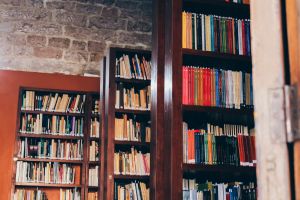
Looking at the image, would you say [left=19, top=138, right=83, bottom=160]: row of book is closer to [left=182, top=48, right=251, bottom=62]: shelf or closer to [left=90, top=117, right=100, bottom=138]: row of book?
[left=90, top=117, right=100, bottom=138]: row of book

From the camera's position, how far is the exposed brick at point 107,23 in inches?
246

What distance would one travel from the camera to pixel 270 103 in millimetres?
970

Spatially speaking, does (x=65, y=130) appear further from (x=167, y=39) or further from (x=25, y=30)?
(x=167, y=39)

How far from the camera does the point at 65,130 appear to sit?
554 centimetres

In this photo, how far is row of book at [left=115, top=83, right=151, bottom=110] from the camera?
4.75 meters

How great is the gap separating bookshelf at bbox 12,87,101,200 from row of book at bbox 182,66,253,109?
2.78 metres

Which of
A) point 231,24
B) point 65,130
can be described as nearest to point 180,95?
point 231,24

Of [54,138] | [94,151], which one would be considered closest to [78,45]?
[54,138]

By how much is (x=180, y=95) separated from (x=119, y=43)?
12.5ft

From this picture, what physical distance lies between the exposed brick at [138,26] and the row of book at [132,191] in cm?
241

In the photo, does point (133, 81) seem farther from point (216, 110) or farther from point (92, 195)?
point (216, 110)

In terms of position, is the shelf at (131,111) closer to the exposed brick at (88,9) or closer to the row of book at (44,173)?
the row of book at (44,173)

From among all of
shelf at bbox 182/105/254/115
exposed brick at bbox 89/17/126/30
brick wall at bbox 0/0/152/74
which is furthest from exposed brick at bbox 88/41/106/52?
shelf at bbox 182/105/254/115

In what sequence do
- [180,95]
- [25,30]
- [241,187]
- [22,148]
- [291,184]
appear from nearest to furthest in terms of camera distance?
[291,184] → [180,95] → [241,187] → [22,148] → [25,30]
